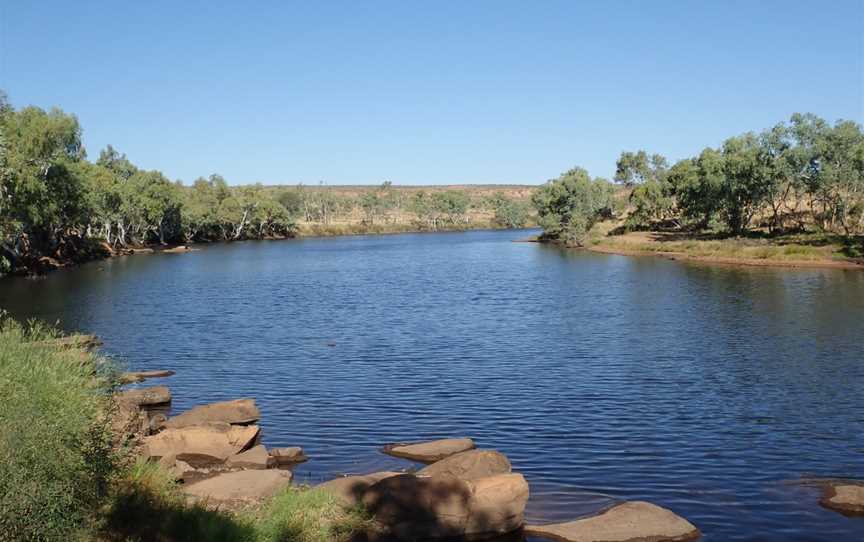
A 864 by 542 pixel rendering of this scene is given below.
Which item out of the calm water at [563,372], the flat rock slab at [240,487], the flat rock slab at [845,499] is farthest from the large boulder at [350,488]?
the flat rock slab at [845,499]

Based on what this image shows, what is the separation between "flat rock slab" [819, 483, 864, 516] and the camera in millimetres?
15706

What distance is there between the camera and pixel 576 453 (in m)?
19.9

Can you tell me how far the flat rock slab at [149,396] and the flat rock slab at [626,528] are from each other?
14.8m

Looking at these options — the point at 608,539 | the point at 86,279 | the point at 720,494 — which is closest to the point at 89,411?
Answer: the point at 608,539

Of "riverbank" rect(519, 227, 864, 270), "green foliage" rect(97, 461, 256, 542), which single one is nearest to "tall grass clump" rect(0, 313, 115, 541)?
"green foliage" rect(97, 461, 256, 542)

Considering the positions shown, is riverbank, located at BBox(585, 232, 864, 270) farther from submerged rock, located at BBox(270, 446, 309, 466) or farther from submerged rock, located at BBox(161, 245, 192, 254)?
submerged rock, located at BBox(161, 245, 192, 254)

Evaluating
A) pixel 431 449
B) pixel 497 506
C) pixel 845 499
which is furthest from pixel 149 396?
pixel 845 499

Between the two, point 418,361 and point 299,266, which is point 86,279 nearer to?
point 299,266

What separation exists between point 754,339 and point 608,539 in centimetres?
2463

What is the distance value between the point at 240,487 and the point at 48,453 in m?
5.89

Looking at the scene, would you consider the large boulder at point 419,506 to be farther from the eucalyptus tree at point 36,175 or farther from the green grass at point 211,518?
the eucalyptus tree at point 36,175

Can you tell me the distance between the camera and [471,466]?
16.9 meters

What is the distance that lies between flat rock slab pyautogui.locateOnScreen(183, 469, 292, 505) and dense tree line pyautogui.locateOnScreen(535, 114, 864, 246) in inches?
2675

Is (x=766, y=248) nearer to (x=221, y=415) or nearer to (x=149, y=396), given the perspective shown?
(x=149, y=396)
